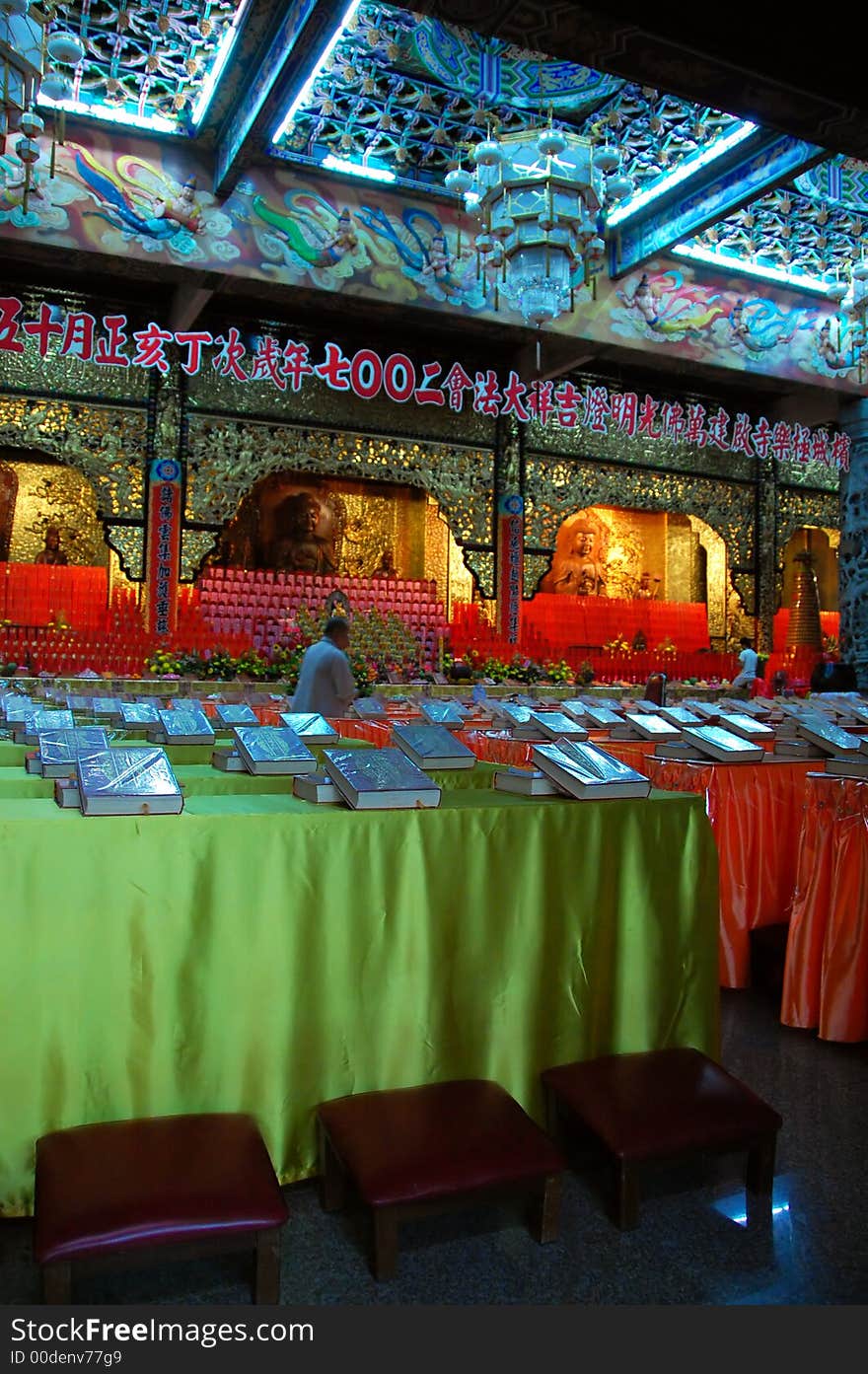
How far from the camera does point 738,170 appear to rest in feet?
24.8

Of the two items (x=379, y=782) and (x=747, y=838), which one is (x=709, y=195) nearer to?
(x=747, y=838)

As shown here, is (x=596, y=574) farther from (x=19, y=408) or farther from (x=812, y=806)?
(x=812, y=806)

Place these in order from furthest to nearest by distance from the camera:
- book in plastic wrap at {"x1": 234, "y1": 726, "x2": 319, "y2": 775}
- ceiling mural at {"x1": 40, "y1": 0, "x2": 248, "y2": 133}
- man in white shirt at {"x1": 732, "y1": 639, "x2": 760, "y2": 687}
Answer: man in white shirt at {"x1": 732, "y1": 639, "x2": 760, "y2": 687}, ceiling mural at {"x1": 40, "y1": 0, "x2": 248, "y2": 133}, book in plastic wrap at {"x1": 234, "y1": 726, "x2": 319, "y2": 775}

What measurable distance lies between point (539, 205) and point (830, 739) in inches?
199

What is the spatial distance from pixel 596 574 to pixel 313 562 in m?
4.43

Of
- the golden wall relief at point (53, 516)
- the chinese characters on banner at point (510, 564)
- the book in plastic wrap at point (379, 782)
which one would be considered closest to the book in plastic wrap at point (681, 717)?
the book in plastic wrap at point (379, 782)

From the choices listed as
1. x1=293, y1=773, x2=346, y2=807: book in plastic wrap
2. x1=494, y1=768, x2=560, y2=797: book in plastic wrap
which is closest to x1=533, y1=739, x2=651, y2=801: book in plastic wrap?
x1=494, y1=768, x2=560, y2=797: book in plastic wrap

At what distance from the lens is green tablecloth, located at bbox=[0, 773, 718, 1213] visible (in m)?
1.46

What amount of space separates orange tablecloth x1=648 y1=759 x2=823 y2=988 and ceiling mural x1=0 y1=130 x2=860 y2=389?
6701 mm

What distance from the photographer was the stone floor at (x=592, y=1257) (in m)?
1.36

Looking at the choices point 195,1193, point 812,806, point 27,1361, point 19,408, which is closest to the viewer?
point 27,1361

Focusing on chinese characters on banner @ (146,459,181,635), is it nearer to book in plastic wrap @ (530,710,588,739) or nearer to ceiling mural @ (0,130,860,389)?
ceiling mural @ (0,130,860,389)

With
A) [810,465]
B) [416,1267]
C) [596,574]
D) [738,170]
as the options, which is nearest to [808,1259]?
[416,1267]

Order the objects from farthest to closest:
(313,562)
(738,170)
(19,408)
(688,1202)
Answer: (313,562) < (19,408) < (738,170) < (688,1202)
